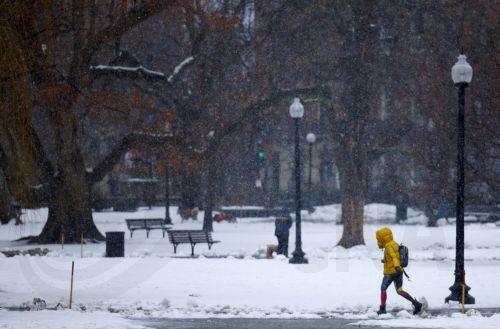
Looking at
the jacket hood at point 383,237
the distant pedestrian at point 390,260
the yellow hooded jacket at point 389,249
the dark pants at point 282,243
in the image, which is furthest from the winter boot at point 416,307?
the dark pants at point 282,243

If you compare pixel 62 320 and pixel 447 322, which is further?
pixel 447 322

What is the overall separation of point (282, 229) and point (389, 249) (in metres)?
12.2

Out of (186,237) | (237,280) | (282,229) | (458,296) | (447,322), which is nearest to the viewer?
(447,322)

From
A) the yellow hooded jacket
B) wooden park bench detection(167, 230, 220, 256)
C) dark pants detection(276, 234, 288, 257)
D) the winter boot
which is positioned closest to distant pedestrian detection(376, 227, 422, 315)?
the yellow hooded jacket

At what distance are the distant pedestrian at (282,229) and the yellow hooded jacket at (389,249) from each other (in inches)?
461

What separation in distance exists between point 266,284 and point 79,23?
1272cm

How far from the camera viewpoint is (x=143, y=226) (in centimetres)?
3841

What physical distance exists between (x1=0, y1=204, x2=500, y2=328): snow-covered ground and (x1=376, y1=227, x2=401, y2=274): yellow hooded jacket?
3.20 feet

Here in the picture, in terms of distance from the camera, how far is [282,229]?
26750 mm

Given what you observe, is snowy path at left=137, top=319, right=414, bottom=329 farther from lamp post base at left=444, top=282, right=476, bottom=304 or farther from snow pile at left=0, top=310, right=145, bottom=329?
lamp post base at left=444, top=282, right=476, bottom=304

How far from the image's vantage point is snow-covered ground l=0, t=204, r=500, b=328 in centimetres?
1569

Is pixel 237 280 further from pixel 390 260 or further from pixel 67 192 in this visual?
pixel 67 192

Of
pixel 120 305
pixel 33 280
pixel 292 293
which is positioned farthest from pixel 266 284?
pixel 33 280

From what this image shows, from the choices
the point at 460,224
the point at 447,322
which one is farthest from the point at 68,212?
the point at 447,322
